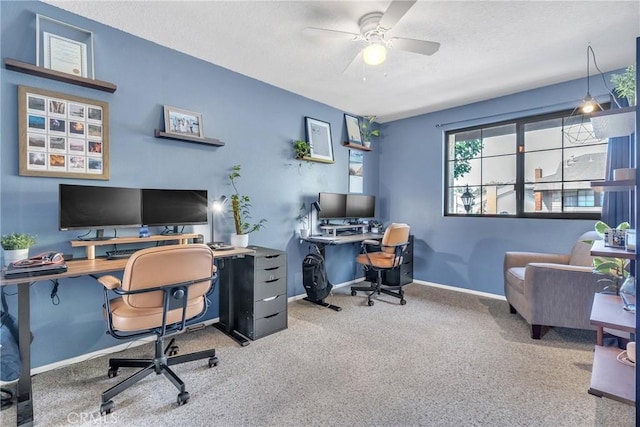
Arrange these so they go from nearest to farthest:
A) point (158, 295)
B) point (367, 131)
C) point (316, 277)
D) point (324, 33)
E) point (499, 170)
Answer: point (158, 295), point (324, 33), point (316, 277), point (499, 170), point (367, 131)

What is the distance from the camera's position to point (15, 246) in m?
1.85

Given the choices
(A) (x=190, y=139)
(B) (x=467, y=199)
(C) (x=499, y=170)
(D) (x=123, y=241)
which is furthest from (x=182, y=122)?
(C) (x=499, y=170)

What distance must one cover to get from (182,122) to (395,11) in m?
1.97

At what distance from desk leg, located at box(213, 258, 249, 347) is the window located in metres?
A: 3.18

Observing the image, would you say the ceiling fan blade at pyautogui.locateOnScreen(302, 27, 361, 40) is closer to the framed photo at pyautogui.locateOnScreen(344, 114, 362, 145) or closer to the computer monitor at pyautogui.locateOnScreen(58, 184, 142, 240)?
the computer monitor at pyautogui.locateOnScreen(58, 184, 142, 240)

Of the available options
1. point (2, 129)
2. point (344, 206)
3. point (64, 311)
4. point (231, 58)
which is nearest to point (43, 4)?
point (2, 129)

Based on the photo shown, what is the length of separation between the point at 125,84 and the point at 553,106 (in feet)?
14.2

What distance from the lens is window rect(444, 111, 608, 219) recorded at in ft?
11.0

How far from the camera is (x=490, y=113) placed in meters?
3.86

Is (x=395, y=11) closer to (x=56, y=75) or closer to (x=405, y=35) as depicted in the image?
(x=405, y=35)

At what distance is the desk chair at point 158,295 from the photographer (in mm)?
1628

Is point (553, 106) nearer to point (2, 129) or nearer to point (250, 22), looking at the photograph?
point (250, 22)

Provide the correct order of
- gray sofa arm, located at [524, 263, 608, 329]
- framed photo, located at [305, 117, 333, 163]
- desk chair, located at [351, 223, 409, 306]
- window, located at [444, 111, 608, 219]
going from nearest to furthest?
gray sofa arm, located at [524, 263, 608, 329]
window, located at [444, 111, 608, 219]
desk chair, located at [351, 223, 409, 306]
framed photo, located at [305, 117, 333, 163]

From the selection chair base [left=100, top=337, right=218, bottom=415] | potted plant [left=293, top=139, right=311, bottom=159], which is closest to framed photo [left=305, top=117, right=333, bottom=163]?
potted plant [left=293, top=139, right=311, bottom=159]
